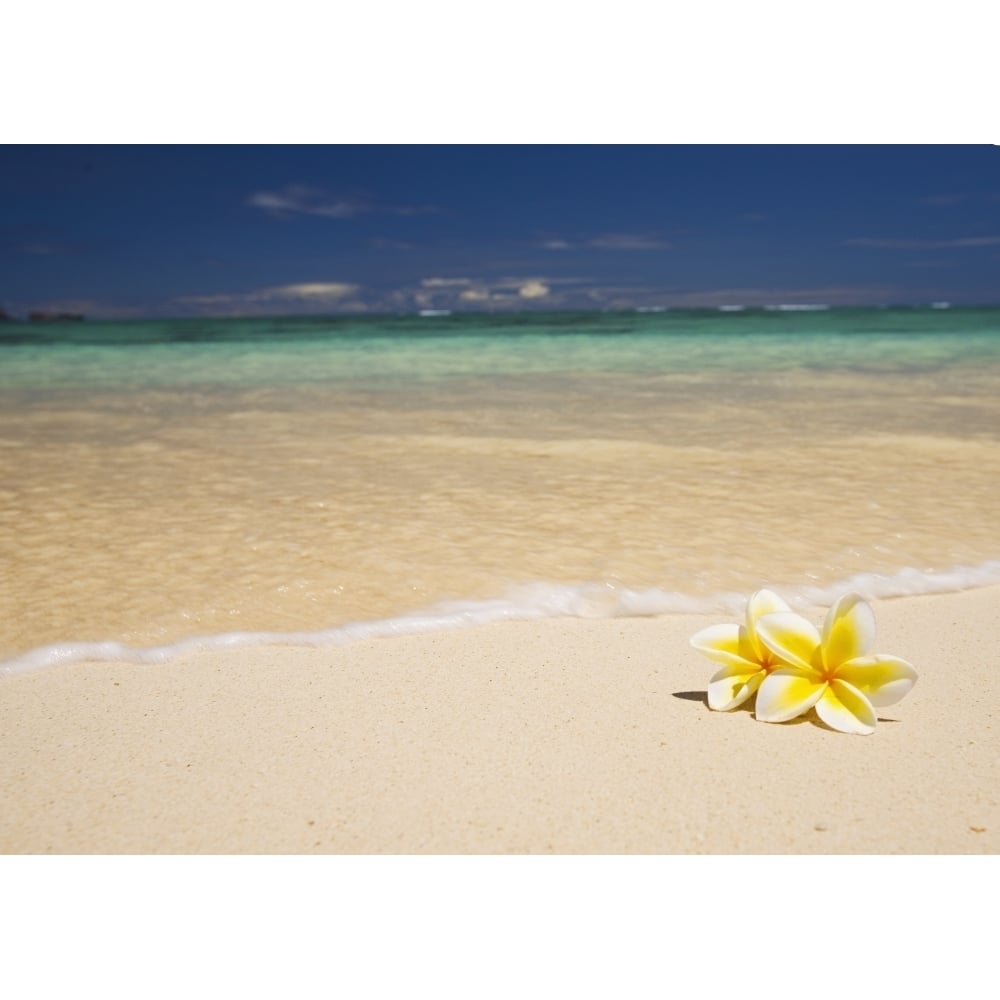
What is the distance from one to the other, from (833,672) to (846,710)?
0.07 metres

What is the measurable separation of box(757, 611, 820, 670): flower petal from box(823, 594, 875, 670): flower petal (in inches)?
0.9

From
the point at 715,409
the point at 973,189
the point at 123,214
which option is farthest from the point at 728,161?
the point at 123,214

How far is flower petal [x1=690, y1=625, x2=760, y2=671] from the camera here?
5.17 ft

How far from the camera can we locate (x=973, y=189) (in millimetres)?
6742

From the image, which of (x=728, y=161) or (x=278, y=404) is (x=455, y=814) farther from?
(x=278, y=404)

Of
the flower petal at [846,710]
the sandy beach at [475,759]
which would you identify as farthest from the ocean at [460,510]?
the flower petal at [846,710]

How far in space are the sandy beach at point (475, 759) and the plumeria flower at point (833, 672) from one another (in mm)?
48

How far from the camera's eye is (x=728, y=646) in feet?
5.22

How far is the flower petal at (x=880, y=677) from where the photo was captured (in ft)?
4.82

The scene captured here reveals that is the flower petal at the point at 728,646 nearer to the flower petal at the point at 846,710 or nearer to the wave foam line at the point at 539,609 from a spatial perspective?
the flower petal at the point at 846,710

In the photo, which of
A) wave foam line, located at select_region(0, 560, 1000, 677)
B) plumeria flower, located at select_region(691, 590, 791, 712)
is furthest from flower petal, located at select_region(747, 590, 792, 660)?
wave foam line, located at select_region(0, 560, 1000, 677)

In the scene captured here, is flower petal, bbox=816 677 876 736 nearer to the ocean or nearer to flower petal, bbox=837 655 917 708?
flower petal, bbox=837 655 917 708

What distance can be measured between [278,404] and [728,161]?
12.6ft

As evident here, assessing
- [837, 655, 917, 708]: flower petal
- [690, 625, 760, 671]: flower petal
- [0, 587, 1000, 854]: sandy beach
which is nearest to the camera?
[0, 587, 1000, 854]: sandy beach
